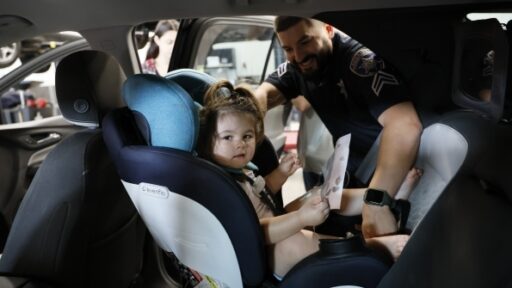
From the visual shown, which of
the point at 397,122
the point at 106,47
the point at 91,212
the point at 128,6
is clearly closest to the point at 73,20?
the point at 128,6

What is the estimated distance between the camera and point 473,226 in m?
1.07

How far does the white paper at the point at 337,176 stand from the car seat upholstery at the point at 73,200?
70 centimetres

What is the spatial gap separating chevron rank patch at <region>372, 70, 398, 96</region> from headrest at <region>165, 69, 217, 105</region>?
0.56 m

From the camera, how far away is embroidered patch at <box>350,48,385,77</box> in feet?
4.73

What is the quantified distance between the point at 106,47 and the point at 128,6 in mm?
612

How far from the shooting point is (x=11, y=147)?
2.25 metres

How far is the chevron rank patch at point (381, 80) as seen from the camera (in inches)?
54.8

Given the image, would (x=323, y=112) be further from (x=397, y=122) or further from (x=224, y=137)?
(x=224, y=137)

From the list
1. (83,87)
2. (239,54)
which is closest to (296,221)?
(83,87)

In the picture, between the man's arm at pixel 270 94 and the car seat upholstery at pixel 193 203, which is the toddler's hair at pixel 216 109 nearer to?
the car seat upholstery at pixel 193 203

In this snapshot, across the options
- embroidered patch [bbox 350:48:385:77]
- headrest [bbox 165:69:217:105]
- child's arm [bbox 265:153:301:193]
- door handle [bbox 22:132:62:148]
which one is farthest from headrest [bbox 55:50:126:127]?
door handle [bbox 22:132:62:148]

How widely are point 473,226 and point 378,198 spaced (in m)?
0.35

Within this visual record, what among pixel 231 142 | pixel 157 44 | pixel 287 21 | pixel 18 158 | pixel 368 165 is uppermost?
pixel 287 21

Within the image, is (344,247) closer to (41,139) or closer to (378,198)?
(378,198)
